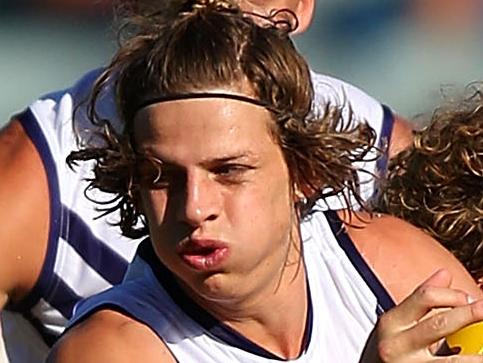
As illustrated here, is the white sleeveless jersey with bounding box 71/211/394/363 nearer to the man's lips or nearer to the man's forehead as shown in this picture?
the man's lips

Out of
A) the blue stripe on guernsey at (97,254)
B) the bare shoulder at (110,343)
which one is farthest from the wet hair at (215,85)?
the blue stripe on guernsey at (97,254)

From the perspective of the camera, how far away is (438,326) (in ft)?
4.86

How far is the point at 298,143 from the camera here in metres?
1.63

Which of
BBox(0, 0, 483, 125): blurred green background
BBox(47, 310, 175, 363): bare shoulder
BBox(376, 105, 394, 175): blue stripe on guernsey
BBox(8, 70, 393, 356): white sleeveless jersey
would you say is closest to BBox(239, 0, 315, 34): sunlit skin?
BBox(8, 70, 393, 356): white sleeveless jersey

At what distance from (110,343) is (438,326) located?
342 millimetres

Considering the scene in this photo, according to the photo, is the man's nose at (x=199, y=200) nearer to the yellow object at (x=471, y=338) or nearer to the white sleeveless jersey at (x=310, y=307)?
the white sleeveless jersey at (x=310, y=307)

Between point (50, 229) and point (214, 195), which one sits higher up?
point (214, 195)

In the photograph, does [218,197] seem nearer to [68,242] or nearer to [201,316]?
[201,316]

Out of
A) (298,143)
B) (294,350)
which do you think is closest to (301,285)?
(294,350)

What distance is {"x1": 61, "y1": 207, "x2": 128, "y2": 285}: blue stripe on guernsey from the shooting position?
2.10 metres

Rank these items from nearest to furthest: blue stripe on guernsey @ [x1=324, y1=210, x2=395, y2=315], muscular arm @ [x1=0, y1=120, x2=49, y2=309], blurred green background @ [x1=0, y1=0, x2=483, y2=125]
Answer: blue stripe on guernsey @ [x1=324, y1=210, x2=395, y2=315] → muscular arm @ [x1=0, y1=120, x2=49, y2=309] → blurred green background @ [x1=0, y1=0, x2=483, y2=125]

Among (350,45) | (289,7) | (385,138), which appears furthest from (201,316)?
(350,45)

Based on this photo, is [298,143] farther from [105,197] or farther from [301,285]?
[105,197]

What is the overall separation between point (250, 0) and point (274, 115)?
1.25 ft
